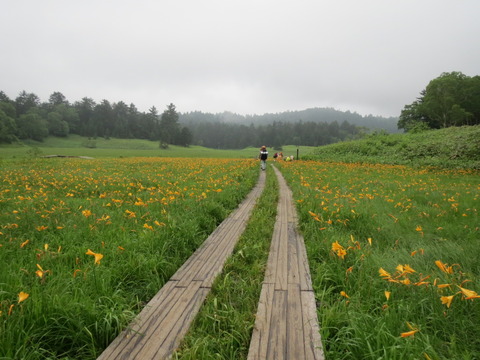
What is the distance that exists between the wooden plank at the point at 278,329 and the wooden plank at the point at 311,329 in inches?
6.8

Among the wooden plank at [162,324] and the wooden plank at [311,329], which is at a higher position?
the wooden plank at [311,329]

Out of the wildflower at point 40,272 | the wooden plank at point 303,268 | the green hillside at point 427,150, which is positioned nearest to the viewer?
the wildflower at point 40,272

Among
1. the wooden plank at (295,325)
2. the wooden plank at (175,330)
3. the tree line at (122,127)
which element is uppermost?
the tree line at (122,127)

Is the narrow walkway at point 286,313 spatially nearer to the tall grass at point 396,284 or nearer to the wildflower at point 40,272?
the tall grass at point 396,284

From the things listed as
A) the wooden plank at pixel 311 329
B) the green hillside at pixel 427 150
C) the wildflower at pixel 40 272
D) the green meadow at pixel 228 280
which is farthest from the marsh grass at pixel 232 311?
the green hillside at pixel 427 150

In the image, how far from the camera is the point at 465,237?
4.06 m

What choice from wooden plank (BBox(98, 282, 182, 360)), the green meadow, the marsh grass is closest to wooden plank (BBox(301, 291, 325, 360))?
the green meadow

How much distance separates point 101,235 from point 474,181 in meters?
14.5

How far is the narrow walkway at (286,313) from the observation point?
1.67 meters

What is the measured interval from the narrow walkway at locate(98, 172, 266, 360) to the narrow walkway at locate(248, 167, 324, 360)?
0.65m

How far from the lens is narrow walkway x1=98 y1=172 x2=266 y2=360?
1.67m

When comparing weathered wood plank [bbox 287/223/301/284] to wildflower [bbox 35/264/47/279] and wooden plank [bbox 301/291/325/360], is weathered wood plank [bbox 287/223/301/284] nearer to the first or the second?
wooden plank [bbox 301/291/325/360]

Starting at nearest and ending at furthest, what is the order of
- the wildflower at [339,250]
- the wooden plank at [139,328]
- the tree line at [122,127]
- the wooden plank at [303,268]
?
the wooden plank at [139,328] < the wooden plank at [303,268] < the wildflower at [339,250] < the tree line at [122,127]

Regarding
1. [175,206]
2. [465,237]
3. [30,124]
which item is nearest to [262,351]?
[175,206]
